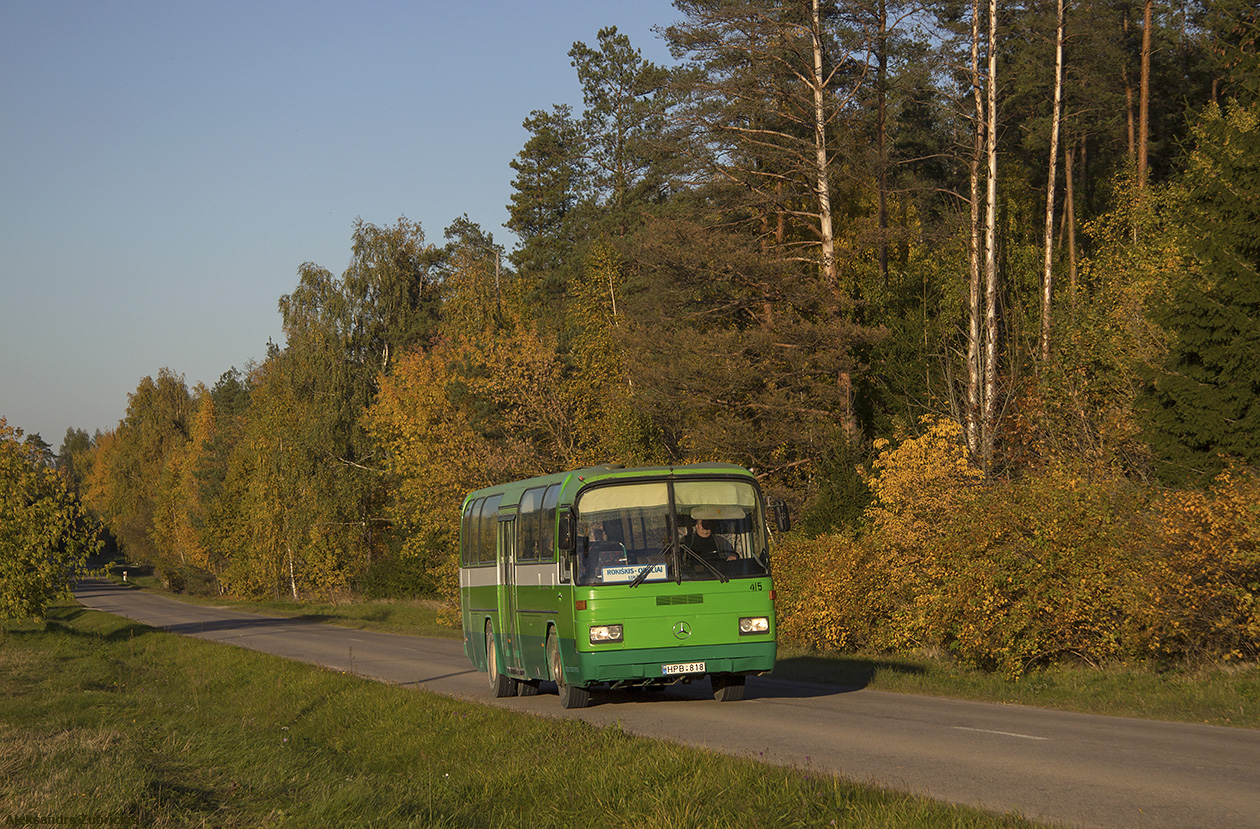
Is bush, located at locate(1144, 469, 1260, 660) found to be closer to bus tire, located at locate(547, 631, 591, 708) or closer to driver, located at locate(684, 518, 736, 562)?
driver, located at locate(684, 518, 736, 562)

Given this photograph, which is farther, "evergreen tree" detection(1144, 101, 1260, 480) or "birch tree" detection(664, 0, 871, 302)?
"birch tree" detection(664, 0, 871, 302)

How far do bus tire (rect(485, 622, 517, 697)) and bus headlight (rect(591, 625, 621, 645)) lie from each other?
4.78 metres

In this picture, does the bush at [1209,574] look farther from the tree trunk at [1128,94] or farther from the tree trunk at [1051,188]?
the tree trunk at [1128,94]

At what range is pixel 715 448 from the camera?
3484 cm

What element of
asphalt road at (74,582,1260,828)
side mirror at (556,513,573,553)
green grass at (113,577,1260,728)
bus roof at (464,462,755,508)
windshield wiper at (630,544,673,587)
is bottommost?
green grass at (113,577,1260,728)

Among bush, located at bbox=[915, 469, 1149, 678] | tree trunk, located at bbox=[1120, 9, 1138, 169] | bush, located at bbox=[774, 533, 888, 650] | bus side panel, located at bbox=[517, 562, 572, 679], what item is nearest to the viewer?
bus side panel, located at bbox=[517, 562, 572, 679]

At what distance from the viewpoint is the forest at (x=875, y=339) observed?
1922cm

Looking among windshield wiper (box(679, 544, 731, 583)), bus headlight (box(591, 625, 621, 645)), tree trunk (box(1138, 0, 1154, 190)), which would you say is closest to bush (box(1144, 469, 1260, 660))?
windshield wiper (box(679, 544, 731, 583))

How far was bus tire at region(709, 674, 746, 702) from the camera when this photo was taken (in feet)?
55.0

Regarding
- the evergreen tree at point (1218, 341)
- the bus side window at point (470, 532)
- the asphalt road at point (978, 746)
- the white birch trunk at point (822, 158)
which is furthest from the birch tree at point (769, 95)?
the asphalt road at point (978, 746)

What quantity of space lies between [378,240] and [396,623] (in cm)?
2090

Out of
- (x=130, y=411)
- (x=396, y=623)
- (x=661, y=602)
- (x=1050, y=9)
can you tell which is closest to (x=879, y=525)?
(x=661, y=602)

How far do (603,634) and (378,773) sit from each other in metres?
3.41

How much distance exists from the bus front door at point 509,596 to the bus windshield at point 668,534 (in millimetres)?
3470
